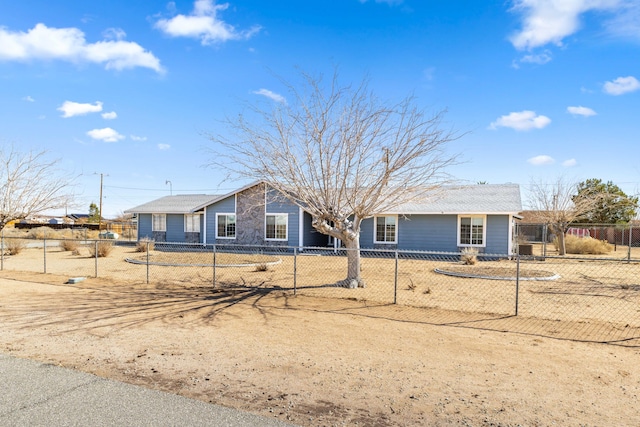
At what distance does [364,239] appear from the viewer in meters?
24.4

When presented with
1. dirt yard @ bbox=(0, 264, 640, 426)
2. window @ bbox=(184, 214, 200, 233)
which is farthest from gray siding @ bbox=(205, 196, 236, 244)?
dirt yard @ bbox=(0, 264, 640, 426)

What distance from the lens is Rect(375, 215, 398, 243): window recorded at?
23.9 metres

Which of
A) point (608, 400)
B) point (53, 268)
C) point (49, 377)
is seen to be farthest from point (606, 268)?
point (53, 268)

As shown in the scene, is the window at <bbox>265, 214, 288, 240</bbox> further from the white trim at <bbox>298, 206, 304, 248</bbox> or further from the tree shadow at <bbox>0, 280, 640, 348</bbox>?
the tree shadow at <bbox>0, 280, 640, 348</bbox>

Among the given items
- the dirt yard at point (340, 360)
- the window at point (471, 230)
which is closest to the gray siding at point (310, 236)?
the window at point (471, 230)

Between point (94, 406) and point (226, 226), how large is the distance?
74.1ft

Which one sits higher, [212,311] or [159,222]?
[159,222]

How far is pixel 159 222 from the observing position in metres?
31.1

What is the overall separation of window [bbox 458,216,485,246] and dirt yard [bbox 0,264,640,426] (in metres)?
14.3

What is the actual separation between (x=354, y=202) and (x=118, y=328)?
21.2ft

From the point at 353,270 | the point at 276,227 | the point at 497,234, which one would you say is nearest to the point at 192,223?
the point at 276,227

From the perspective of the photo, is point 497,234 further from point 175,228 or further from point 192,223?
point 175,228

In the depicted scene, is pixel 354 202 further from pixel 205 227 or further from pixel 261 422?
pixel 205 227

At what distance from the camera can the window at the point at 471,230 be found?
22328 mm
